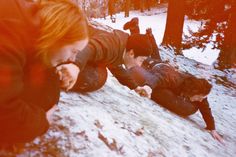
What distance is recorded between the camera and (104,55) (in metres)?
4.60

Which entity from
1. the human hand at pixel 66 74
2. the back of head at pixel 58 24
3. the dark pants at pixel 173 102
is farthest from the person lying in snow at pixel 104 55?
the back of head at pixel 58 24

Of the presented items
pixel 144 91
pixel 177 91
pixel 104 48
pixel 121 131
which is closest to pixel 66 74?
pixel 121 131

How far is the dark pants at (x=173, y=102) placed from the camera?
6.24 metres

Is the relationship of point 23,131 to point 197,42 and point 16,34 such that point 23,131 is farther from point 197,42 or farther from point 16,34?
point 197,42

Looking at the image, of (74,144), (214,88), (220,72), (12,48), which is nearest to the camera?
(12,48)

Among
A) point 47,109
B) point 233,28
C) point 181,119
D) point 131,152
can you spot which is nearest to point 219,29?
point 233,28

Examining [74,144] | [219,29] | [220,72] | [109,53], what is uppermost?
[109,53]

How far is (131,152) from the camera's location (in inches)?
148

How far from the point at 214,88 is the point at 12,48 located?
9.50m

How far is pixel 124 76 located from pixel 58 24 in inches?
145

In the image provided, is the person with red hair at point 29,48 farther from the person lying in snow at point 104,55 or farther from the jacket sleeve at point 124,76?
the jacket sleeve at point 124,76

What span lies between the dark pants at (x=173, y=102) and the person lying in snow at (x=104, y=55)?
0.70 m

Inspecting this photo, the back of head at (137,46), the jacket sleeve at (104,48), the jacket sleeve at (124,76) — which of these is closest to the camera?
the jacket sleeve at (104,48)

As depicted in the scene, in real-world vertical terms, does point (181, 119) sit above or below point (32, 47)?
below
